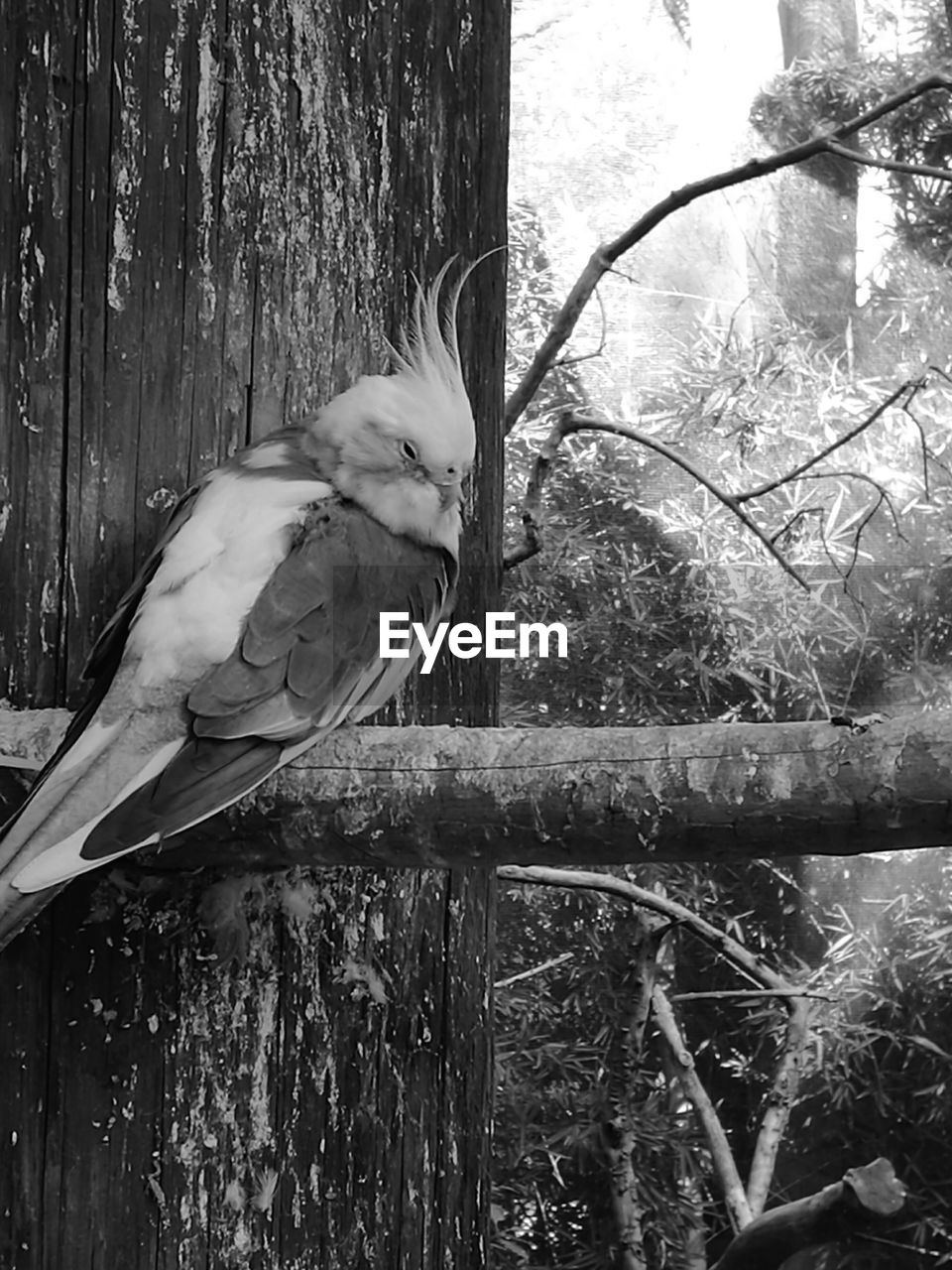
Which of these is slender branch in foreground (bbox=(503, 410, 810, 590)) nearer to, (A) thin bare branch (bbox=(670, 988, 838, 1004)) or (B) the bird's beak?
(A) thin bare branch (bbox=(670, 988, 838, 1004))

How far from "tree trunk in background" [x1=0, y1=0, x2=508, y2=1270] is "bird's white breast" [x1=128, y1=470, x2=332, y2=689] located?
55 millimetres

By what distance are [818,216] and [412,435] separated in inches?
48.9

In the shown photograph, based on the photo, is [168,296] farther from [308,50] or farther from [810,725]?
[810,725]

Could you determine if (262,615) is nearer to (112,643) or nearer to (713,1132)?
(112,643)

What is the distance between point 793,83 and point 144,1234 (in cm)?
168

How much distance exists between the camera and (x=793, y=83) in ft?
6.17

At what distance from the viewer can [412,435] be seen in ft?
2.67

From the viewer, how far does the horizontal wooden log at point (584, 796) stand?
1.86 feet

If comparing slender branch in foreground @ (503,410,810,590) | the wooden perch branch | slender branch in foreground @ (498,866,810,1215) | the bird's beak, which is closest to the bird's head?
the bird's beak

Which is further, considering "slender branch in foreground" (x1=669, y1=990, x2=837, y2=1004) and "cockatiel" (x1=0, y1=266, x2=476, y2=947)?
"slender branch in foreground" (x1=669, y1=990, x2=837, y2=1004)

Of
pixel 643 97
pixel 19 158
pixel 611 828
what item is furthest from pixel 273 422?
pixel 643 97

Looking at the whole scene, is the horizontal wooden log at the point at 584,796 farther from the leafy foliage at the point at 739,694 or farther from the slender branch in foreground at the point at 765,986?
the leafy foliage at the point at 739,694

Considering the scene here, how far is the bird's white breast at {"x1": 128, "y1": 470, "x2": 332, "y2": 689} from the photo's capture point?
28.1 inches

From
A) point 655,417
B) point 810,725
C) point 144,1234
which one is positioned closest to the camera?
point 810,725
